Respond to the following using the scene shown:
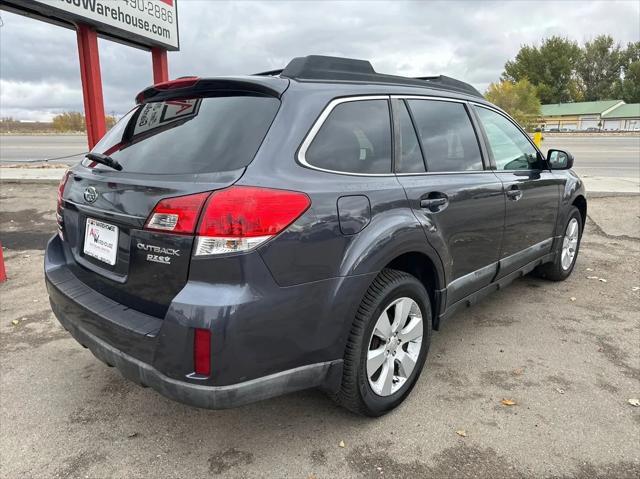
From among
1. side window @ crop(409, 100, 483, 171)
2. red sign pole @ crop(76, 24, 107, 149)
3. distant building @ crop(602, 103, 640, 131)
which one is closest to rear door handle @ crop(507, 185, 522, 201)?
side window @ crop(409, 100, 483, 171)

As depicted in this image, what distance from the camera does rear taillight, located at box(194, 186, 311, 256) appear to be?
192 centimetres

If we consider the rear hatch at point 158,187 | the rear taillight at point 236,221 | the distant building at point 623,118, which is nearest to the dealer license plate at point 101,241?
the rear hatch at point 158,187

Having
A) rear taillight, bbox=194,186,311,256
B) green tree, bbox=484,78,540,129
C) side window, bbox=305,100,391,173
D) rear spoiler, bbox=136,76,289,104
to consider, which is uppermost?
green tree, bbox=484,78,540,129

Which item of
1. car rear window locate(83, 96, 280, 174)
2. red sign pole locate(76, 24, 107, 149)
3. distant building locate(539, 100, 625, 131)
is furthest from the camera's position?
distant building locate(539, 100, 625, 131)

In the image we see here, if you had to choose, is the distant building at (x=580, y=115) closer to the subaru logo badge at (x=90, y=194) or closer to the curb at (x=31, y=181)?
the curb at (x=31, y=181)

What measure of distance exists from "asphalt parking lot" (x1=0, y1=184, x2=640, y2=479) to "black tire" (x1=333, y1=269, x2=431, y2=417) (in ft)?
0.50

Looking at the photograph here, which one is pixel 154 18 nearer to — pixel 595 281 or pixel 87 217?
pixel 87 217

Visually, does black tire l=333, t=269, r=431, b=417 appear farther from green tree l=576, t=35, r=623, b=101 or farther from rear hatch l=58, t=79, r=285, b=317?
green tree l=576, t=35, r=623, b=101

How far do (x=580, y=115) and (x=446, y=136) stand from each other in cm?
8907

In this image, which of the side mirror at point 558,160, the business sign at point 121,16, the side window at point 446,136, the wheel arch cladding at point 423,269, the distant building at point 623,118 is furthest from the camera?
the distant building at point 623,118

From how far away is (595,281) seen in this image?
5078 millimetres

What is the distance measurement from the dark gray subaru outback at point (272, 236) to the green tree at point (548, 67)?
86.5 meters

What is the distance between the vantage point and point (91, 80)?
654 cm

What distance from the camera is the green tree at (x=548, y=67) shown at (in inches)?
3159
